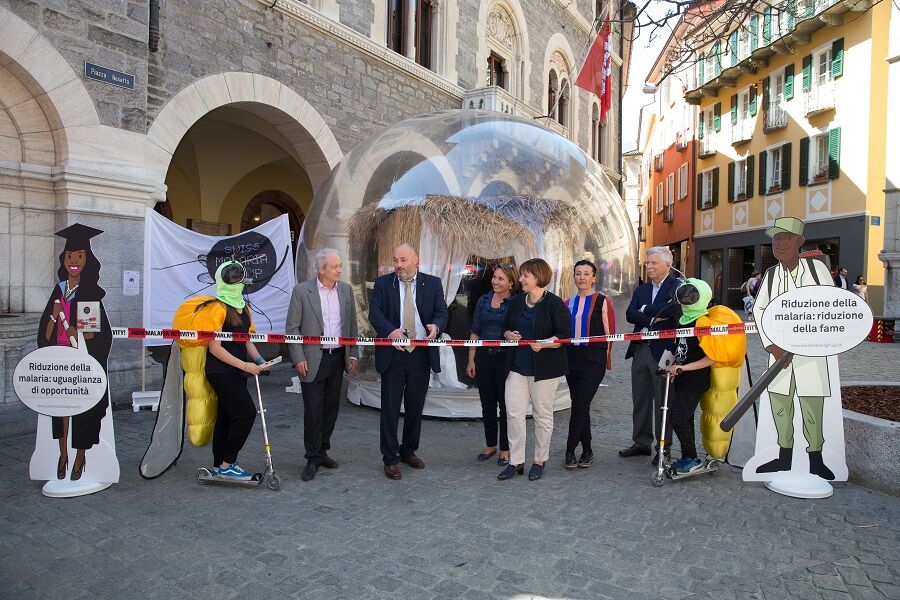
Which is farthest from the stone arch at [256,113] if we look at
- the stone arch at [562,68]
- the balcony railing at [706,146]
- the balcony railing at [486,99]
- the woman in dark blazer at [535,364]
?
the balcony railing at [706,146]

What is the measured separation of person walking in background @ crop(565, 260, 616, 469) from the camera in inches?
194

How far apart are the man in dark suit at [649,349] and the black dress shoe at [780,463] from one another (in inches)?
32.1

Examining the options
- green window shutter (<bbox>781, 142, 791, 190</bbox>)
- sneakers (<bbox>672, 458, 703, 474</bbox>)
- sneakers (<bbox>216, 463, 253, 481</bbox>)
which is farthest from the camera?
green window shutter (<bbox>781, 142, 791, 190</bbox>)

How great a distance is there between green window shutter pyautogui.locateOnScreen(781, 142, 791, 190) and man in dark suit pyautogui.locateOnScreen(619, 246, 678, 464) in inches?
819

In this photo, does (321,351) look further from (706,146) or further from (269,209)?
(706,146)

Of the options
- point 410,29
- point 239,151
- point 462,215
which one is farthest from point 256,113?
point 462,215

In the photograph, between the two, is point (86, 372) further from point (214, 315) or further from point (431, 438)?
point (431, 438)

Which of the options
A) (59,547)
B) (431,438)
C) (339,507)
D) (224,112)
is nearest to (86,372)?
(59,547)

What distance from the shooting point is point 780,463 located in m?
4.39

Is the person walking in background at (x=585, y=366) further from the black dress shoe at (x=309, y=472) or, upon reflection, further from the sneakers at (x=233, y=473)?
the sneakers at (x=233, y=473)

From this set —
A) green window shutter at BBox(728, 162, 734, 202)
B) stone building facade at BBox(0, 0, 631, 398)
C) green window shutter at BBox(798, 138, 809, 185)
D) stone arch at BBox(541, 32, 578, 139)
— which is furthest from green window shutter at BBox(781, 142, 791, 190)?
stone building facade at BBox(0, 0, 631, 398)

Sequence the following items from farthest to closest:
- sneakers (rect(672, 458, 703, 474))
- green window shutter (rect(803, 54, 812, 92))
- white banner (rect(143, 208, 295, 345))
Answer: green window shutter (rect(803, 54, 812, 92)) < white banner (rect(143, 208, 295, 345)) < sneakers (rect(672, 458, 703, 474))

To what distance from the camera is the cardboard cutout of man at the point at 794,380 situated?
4.36m

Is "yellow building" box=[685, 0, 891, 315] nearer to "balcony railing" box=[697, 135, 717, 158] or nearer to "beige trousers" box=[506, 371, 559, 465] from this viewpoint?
"balcony railing" box=[697, 135, 717, 158]
